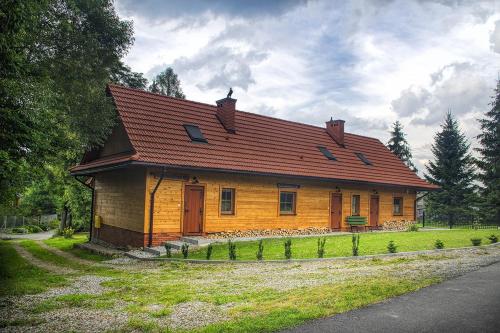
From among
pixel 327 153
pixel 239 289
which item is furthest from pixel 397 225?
pixel 239 289

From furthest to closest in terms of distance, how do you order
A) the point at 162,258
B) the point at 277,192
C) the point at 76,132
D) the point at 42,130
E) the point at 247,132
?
the point at 247,132
the point at 277,192
the point at 76,132
the point at 162,258
the point at 42,130

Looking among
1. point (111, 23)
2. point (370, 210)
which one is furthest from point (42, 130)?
point (370, 210)

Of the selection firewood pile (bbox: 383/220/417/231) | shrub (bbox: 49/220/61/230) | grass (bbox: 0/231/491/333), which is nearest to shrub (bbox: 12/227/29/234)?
shrub (bbox: 49/220/61/230)

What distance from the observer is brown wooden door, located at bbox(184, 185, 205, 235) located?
17.3 metres

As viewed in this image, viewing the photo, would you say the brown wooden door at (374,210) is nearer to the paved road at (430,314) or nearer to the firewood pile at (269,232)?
the firewood pile at (269,232)

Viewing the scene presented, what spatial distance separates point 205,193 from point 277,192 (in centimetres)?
427

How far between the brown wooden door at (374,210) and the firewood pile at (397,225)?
0.93 metres

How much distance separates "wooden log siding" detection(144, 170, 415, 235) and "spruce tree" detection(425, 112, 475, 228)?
54.2 ft

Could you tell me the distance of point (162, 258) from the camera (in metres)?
13.9

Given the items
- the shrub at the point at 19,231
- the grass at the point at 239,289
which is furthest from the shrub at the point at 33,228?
the grass at the point at 239,289

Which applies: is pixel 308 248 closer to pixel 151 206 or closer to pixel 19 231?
pixel 151 206

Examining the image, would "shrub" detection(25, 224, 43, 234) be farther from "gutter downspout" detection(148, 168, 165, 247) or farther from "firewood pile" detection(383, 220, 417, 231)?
"firewood pile" detection(383, 220, 417, 231)

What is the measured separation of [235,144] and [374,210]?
1079cm

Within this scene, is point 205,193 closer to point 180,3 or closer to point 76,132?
A: point 76,132
